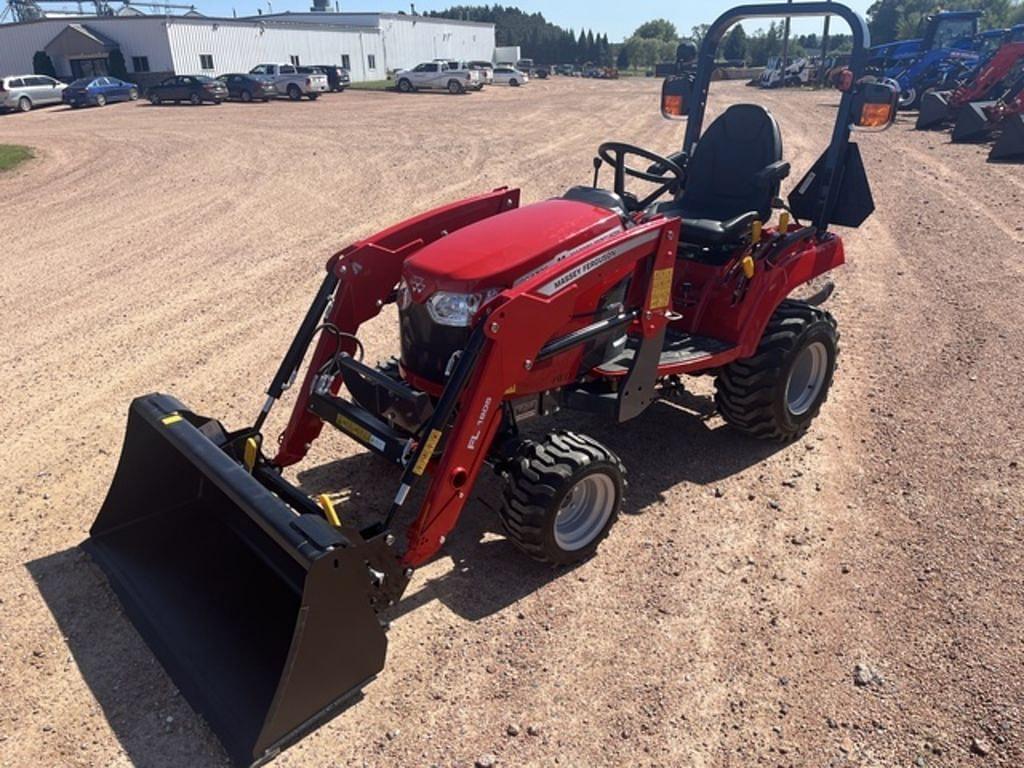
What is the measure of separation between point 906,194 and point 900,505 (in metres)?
9.23

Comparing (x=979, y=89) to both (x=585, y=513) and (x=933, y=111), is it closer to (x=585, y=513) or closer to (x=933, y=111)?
(x=933, y=111)

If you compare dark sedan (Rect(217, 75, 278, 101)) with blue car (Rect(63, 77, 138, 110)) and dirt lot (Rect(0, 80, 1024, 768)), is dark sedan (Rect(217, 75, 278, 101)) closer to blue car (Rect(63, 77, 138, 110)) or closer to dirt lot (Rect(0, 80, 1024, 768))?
blue car (Rect(63, 77, 138, 110))

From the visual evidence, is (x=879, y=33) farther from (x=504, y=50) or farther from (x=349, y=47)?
(x=349, y=47)

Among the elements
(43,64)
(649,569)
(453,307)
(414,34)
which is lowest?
(649,569)

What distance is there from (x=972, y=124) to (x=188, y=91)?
86.5ft

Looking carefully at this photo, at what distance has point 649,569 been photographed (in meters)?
3.78

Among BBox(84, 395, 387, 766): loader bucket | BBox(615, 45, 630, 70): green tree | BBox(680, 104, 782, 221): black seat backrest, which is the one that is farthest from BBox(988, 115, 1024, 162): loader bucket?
BBox(615, 45, 630, 70): green tree

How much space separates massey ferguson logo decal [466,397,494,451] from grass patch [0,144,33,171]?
1506 cm

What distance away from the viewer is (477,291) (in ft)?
11.3

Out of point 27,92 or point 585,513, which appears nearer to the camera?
point 585,513

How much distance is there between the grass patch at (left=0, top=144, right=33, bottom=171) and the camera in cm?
1495

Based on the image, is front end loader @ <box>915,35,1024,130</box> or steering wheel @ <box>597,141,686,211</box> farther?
front end loader @ <box>915,35,1024,130</box>

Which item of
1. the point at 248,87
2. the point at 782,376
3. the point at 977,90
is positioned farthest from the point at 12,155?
the point at 977,90

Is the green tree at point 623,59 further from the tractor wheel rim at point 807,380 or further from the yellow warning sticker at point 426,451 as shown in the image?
the yellow warning sticker at point 426,451
